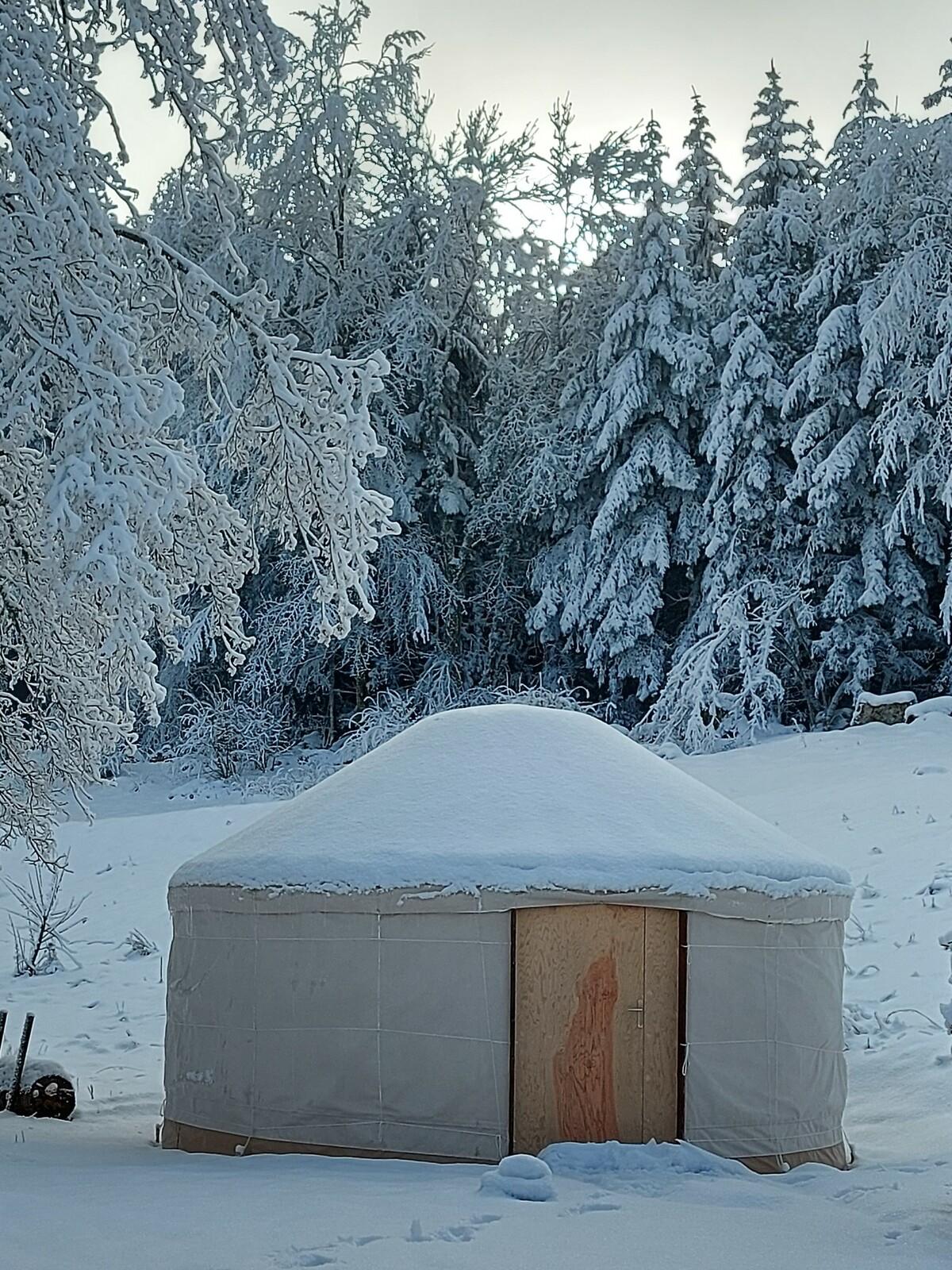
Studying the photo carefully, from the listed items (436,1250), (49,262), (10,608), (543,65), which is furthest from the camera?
(543,65)

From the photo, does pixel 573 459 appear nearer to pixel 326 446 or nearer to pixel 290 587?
pixel 290 587

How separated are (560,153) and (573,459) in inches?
144

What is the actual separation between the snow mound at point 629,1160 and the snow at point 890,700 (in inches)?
323

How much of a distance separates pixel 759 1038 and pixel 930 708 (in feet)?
24.5

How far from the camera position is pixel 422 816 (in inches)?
218

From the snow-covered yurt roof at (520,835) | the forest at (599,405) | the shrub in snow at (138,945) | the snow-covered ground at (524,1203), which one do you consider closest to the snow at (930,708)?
the forest at (599,405)

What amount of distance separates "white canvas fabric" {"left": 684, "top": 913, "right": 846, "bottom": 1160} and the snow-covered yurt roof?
0.45ft

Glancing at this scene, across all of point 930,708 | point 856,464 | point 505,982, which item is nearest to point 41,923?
point 505,982

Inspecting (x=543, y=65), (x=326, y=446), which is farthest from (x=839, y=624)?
(x=326, y=446)

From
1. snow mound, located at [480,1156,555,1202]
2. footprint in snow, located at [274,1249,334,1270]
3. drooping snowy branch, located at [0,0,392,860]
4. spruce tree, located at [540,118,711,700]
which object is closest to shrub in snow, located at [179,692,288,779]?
spruce tree, located at [540,118,711,700]

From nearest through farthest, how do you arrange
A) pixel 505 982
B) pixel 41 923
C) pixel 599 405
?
pixel 505 982 → pixel 41 923 → pixel 599 405

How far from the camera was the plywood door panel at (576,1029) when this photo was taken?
527cm

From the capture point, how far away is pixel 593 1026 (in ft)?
17.5

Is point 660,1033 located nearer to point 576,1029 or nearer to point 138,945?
point 576,1029
